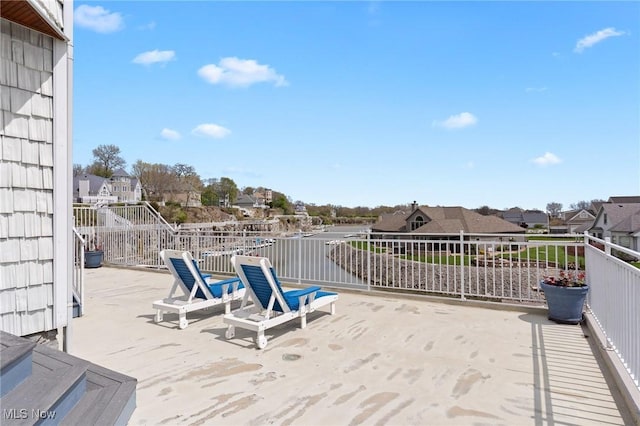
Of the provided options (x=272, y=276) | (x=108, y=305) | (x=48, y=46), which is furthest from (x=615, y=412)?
(x=108, y=305)

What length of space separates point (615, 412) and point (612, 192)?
209ft

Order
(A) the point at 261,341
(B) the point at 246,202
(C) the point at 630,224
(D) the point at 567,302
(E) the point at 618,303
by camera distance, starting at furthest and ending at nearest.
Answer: (B) the point at 246,202 < (C) the point at 630,224 < (D) the point at 567,302 < (A) the point at 261,341 < (E) the point at 618,303

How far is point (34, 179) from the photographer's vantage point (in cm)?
288

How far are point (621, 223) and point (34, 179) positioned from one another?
39.7 m

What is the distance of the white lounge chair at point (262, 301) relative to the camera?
12.7 feet

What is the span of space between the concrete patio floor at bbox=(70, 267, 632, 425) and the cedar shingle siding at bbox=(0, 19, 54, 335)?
0.66 m

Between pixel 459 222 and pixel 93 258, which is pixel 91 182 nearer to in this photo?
pixel 93 258

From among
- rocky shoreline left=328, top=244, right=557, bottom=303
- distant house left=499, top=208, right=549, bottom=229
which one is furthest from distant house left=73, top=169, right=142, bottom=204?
distant house left=499, top=208, right=549, bottom=229

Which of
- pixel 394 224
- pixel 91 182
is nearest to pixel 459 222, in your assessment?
pixel 394 224

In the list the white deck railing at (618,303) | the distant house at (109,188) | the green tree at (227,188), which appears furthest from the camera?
the green tree at (227,188)

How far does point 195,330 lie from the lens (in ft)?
14.5

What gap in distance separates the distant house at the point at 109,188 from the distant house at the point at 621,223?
1848 inches

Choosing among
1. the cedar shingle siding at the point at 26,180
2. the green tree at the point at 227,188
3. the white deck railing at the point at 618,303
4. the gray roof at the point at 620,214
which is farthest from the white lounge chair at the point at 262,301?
the green tree at the point at 227,188

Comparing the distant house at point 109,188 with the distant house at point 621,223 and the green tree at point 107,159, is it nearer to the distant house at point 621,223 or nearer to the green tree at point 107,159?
the green tree at point 107,159
